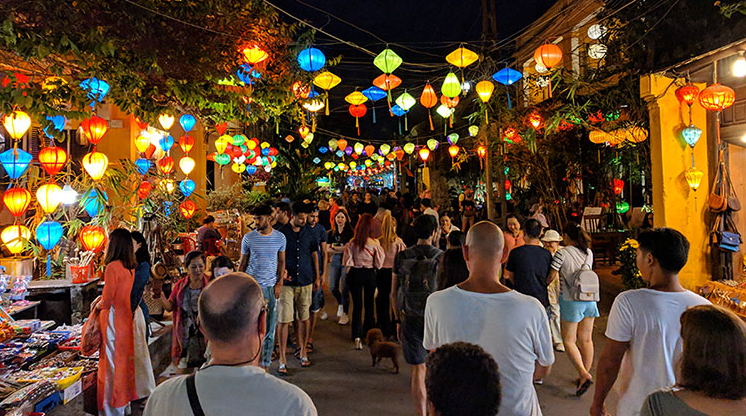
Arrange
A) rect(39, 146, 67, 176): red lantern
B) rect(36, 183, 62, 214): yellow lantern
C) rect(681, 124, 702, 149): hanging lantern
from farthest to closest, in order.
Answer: rect(681, 124, 702, 149): hanging lantern, rect(39, 146, 67, 176): red lantern, rect(36, 183, 62, 214): yellow lantern

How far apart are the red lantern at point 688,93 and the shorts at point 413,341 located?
6.04 meters

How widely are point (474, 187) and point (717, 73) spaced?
18.7m

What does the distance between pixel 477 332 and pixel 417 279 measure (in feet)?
6.73

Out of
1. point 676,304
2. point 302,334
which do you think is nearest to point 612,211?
point 302,334

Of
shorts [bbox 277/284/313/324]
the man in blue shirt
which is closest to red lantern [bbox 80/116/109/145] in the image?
the man in blue shirt

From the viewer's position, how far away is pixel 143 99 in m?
6.81

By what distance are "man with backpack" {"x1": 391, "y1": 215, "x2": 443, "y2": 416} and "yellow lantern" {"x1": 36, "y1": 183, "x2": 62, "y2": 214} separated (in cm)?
447

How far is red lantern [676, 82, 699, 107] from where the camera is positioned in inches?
282

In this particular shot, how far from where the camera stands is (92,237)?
6434mm

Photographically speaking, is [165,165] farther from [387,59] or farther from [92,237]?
[387,59]

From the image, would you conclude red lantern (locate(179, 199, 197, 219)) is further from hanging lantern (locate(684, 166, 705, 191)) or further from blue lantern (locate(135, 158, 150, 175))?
hanging lantern (locate(684, 166, 705, 191))

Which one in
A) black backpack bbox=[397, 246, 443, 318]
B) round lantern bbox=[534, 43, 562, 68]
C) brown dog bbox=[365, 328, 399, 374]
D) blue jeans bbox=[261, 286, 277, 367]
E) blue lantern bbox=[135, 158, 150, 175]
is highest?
round lantern bbox=[534, 43, 562, 68]

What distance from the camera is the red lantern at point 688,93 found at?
23.5ft

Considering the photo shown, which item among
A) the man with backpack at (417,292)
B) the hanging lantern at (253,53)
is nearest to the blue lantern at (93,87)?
the hanging lantern at (253,53)
